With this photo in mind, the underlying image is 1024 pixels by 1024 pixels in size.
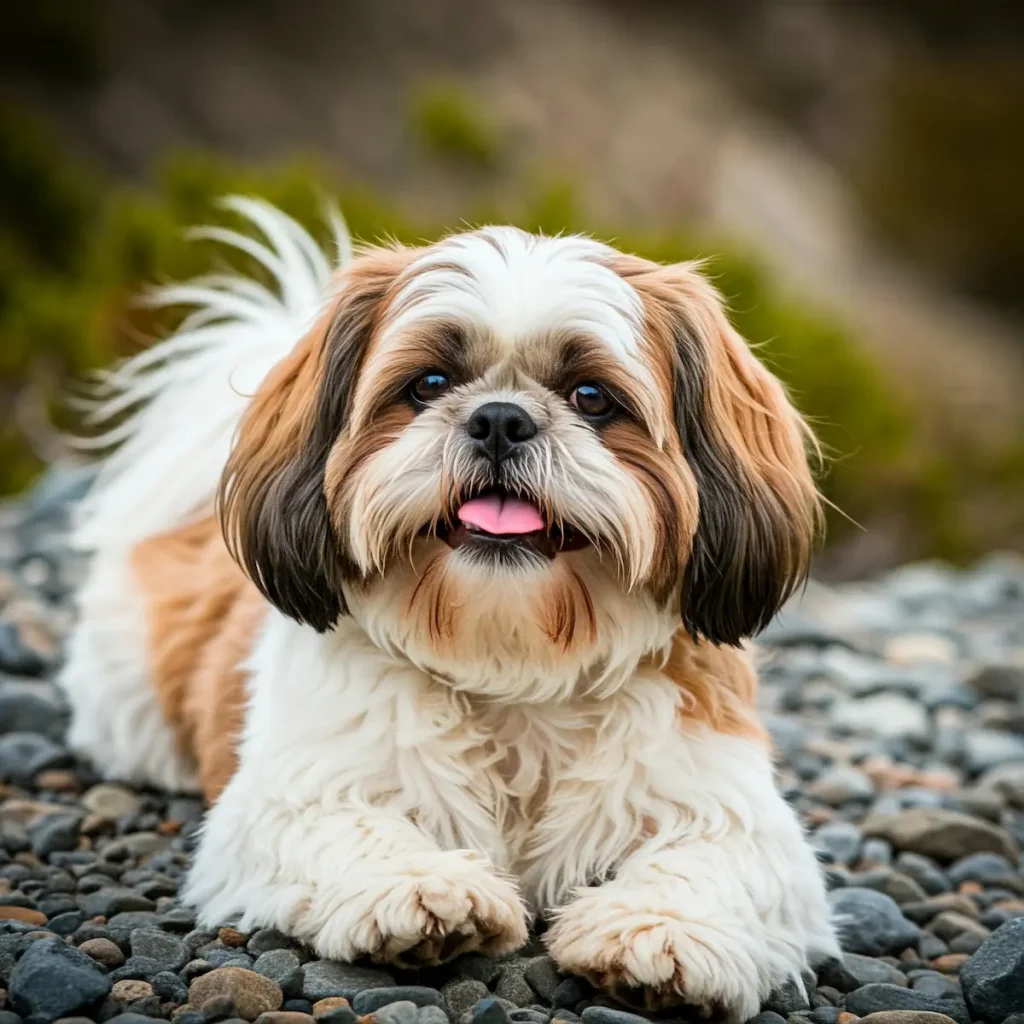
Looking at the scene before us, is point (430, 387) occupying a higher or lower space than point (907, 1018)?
higher

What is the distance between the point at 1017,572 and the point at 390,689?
6.60 meters

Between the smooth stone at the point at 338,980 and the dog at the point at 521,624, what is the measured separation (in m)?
0.04

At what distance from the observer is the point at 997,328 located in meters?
22.4

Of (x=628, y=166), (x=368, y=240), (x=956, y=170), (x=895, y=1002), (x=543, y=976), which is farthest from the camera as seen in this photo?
(x=956, y=170)

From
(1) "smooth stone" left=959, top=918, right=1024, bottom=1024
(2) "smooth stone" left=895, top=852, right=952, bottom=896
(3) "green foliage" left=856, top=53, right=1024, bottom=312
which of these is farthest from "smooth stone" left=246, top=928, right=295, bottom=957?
(3) "green foliage" left=856, top=53, right=1024, bottom=312

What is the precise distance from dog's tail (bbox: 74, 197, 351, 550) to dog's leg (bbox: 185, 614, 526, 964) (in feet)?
3.65

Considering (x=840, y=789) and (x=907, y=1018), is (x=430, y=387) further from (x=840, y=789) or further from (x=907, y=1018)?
(x=840, y=789)

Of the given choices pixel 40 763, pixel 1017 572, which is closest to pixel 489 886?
pixel 40 763

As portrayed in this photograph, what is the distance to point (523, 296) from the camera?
8.54 feet

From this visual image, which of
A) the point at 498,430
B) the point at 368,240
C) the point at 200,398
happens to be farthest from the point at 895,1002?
the point at 368,240

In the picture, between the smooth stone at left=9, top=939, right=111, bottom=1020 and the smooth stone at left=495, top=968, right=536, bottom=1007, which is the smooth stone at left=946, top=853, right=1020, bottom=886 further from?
the smooth stone at left=9, top=939, right=111, bottom=1020

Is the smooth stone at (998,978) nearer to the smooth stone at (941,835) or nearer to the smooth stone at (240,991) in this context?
the smooth stone at (941,835)

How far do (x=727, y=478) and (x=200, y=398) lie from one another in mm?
1864

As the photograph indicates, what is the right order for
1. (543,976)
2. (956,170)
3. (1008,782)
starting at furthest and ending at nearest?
1. (956,170)
2. (1008,782)
3. (543,976)
